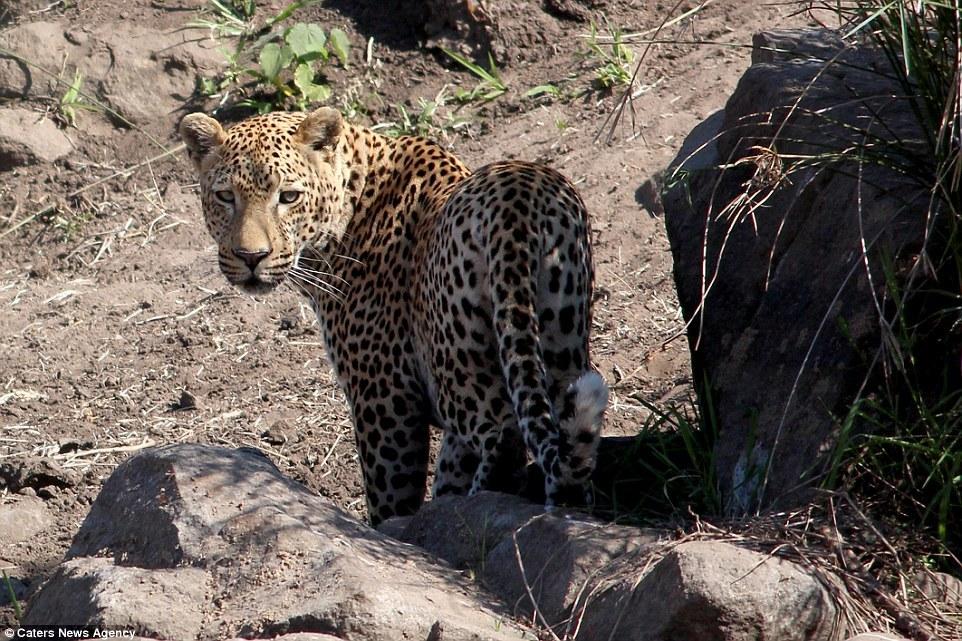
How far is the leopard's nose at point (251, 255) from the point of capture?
672cm

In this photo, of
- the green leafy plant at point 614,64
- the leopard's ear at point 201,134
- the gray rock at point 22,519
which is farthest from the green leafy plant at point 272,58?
the gray rock at point 22,519

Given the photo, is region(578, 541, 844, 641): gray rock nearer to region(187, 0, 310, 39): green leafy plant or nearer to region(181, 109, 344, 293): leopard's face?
region(181, 109, 344, 293): leopard's face

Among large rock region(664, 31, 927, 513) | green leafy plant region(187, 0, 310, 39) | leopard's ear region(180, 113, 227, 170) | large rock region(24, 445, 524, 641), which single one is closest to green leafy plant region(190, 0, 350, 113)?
green leafy plant region(187, 0, 310, 39)

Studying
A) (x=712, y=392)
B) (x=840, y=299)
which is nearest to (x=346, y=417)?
(x=712, y=392)

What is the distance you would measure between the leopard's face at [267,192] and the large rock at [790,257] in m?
1.74

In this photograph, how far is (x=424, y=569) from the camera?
16.0ft

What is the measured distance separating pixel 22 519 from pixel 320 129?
2.41 m

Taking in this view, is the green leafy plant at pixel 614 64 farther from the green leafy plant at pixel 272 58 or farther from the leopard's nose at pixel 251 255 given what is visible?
the leopard's nose at pixel 251 255

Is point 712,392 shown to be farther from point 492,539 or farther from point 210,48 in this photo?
point 210,48

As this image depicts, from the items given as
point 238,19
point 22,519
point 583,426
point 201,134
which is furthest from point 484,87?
point 583,426

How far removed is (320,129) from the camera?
7.06 meters

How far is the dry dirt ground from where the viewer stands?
8031 millimetres

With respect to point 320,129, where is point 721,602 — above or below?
below

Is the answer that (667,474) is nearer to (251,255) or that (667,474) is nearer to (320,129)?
(251,255)
